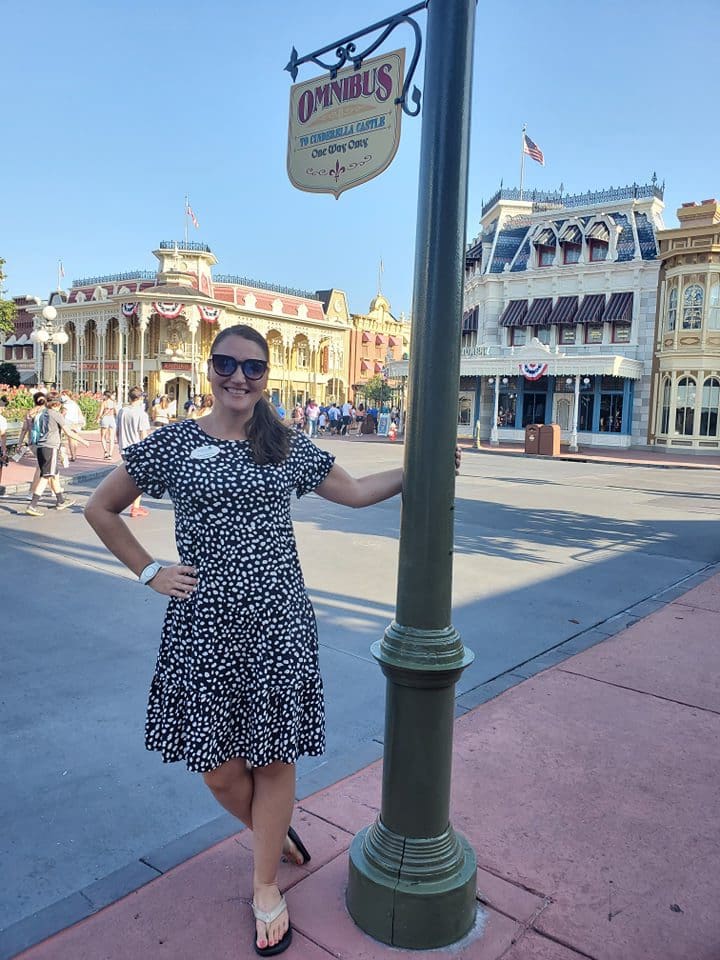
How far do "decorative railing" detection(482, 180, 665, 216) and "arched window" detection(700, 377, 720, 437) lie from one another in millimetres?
8970

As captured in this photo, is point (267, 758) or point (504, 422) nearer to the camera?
point (267, 758)

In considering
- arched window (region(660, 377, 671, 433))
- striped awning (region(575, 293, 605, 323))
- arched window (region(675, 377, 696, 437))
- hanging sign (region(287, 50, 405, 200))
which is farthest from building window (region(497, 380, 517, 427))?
hanging sign (region(287, 50, 405, 200))

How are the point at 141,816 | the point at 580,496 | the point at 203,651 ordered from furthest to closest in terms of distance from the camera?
the point at 580,496, the point at 141,816, the point at 203,651

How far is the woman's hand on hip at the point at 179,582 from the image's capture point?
6.95ft

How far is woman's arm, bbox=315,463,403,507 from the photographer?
2.43 meters

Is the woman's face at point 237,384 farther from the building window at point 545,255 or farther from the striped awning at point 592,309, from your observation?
the building window at point 545,255

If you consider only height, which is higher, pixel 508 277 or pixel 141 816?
pixel 508 277

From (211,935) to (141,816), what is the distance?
0.83 meters

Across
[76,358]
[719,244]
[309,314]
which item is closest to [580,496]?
[719,244]

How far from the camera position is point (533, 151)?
108 feet

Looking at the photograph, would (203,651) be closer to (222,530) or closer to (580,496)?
(222,530)

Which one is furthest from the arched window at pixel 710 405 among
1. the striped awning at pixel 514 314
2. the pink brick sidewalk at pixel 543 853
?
the pink brick sidewalk at pixel 543 853

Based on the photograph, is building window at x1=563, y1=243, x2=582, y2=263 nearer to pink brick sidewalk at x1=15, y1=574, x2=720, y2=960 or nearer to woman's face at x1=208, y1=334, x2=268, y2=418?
pink brick sidewalk at x1=15, y1=574, x2=720, y2=960

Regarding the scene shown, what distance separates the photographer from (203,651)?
7.00 ft
